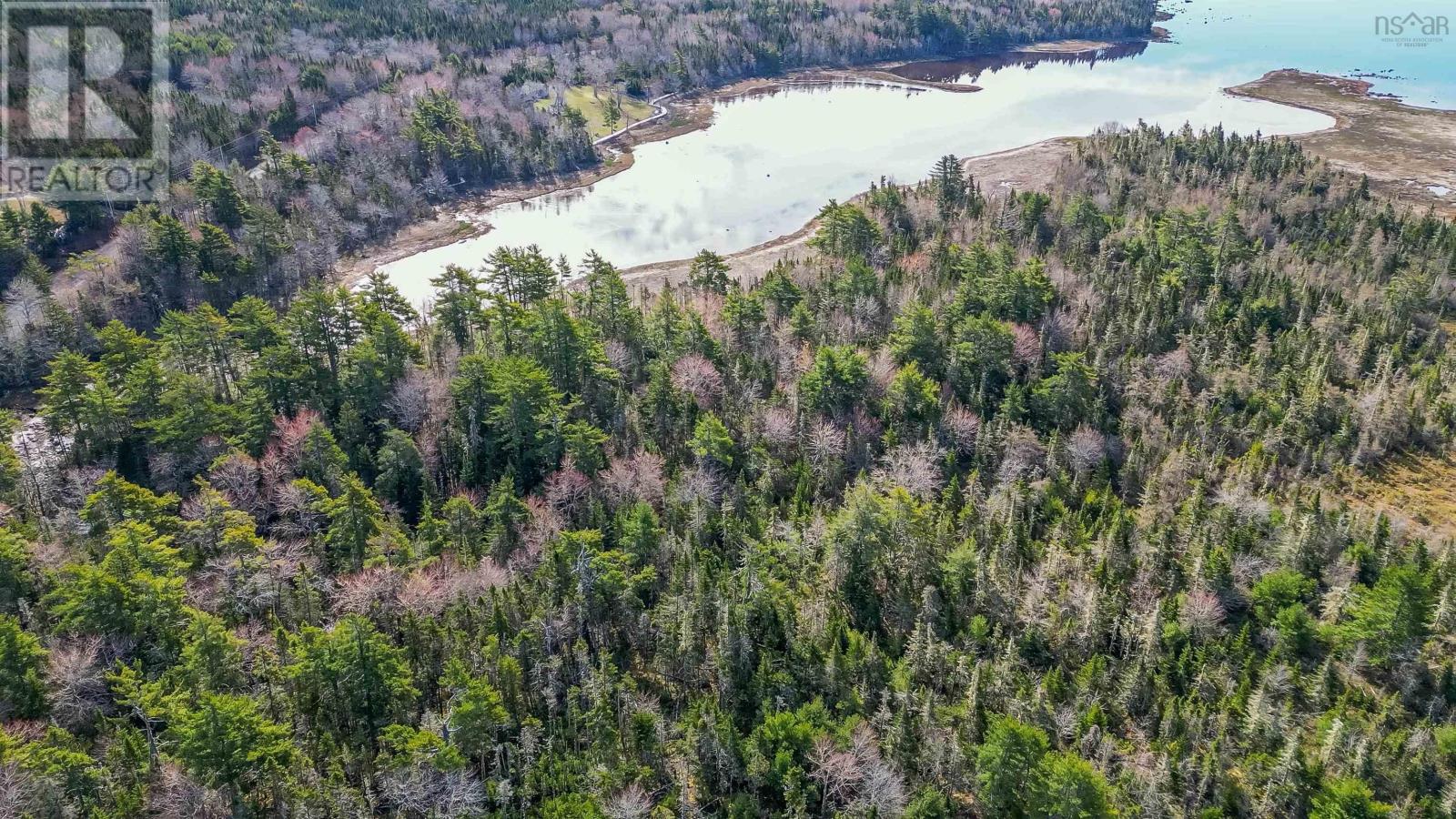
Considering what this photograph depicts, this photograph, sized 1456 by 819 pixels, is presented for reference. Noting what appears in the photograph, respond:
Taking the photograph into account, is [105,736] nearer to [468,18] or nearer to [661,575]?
[661,575]

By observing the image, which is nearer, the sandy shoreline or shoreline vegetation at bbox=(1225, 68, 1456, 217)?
the sandy shoreline

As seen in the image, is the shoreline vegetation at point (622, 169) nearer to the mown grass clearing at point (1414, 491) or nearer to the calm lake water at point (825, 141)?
the calm lake water at point (825, 141)

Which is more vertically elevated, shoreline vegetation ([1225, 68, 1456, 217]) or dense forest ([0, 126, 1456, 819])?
shoreline vegetation ([1225, 68, 1456, 217])

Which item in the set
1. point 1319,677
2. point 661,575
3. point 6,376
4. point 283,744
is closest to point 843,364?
point 661,575
